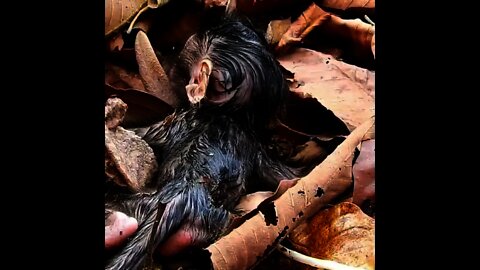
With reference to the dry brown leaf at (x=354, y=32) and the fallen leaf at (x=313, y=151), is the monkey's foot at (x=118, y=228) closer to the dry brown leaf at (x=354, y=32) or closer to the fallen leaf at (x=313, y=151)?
the fallen leaf at (x=313, y=151)

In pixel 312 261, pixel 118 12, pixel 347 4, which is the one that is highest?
pixel 118 12

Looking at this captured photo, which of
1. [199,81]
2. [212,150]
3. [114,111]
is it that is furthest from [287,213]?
[199,81]

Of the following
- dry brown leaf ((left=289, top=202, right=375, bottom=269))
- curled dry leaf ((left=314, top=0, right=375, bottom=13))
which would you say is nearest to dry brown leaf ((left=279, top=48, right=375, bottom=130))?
curled dry leaf ((left=314, top=0, right=375, bottom=13))

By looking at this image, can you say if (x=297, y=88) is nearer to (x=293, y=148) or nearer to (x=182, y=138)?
(x=293, y=148)

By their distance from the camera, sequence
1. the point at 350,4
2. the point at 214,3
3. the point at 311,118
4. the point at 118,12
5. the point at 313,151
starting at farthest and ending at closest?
1. the point at 350,4
2. the point at 214,3
3. the point at 118,12
4. the point at 311,118
5. the point at 313,151

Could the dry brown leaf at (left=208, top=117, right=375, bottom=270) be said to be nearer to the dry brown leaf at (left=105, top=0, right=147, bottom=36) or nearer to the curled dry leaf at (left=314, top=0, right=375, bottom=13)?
the curled dry leaf at (left=314, top=0, right=375, bottom=13)

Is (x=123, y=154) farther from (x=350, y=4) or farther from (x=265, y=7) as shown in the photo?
(x=350, y=4)

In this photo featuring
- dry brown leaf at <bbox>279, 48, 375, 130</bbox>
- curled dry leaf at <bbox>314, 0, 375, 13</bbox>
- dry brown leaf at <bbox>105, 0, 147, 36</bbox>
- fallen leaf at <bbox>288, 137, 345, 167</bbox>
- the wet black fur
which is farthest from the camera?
curled dry leaf at <bbox>314, 0, 375, 13</bbox>
